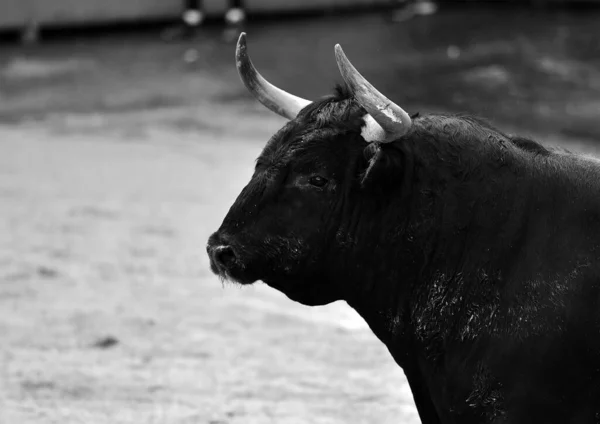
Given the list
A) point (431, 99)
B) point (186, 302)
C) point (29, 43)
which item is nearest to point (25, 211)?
point (186, 302)

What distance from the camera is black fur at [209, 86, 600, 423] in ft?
11.1

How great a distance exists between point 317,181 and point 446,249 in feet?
1.55

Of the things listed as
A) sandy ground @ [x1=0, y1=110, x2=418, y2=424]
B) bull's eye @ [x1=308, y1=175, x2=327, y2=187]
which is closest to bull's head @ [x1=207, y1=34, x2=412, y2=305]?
bull's eye @ [x1=308, y1=175, x2=327, y2=187]

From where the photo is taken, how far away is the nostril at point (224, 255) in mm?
3727

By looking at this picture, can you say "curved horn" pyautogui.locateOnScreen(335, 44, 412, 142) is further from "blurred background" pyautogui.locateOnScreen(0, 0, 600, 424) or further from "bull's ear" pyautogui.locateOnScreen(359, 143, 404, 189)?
"blurred background" pyautogui.locateOnScreen(0, 0, 600, 424)

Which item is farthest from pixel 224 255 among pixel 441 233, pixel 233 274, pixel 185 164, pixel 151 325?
pixel 185 164

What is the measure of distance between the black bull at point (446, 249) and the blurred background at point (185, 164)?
2170mm

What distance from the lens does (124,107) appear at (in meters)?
14.4

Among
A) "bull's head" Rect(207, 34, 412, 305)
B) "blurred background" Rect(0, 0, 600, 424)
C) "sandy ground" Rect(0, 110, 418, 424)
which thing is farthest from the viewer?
"blurred background" Rect(0, 0, 600, 424)

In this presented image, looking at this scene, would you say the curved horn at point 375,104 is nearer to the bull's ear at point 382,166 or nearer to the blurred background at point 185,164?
the bull's ear at point 382,166

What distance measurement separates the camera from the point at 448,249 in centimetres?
362

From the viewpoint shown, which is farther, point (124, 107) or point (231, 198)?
point (124, 107)

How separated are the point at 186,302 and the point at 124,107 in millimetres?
7153

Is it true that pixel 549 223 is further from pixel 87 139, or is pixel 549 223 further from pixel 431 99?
pixel 431 99
